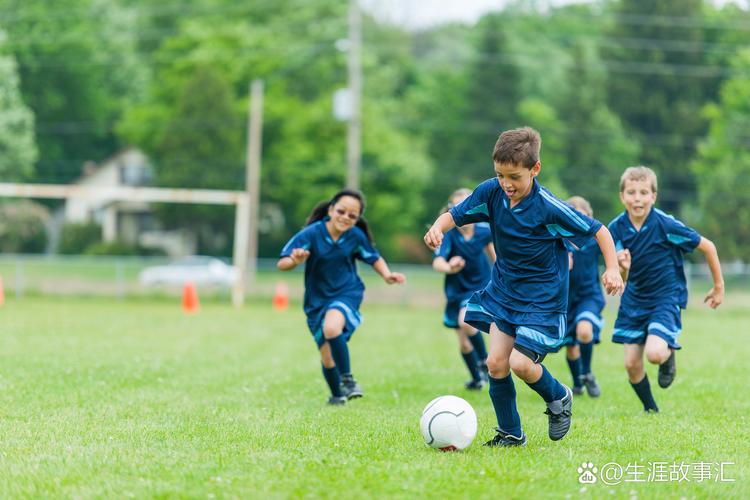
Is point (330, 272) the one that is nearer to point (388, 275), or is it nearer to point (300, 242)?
point (300, 242)

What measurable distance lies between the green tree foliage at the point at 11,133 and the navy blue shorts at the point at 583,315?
27035 mm

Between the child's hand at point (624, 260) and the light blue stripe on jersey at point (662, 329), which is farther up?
the child's hand at point (624, 260)

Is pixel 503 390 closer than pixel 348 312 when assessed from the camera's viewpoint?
Yes

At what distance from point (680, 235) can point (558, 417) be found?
2265 millimetres

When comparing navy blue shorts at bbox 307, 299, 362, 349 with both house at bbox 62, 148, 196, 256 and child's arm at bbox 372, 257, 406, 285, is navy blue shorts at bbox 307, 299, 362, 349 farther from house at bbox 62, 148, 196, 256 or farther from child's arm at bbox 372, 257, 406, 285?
house at bbox 62, 148, 196, 256

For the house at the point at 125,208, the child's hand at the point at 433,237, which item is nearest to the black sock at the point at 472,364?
the child's hand at the point at 433,237

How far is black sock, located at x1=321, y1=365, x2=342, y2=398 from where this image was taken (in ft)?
30.1

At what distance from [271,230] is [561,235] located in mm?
46307

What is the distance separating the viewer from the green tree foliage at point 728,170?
4372cm

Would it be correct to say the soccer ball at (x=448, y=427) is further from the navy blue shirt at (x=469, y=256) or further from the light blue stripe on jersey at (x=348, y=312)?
the navy blue shirt at (x=469, y=256)

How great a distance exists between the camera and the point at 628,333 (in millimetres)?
8477

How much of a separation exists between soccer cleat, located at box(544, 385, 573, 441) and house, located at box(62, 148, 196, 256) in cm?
4919

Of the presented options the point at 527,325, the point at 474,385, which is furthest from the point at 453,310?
the point at 527,325

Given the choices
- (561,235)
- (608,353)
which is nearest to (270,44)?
(608,353)
